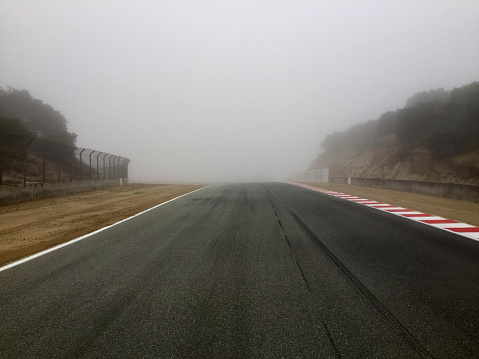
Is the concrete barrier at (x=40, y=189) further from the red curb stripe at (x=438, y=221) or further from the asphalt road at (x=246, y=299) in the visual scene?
the red curb stripe at (x=438, y=221)

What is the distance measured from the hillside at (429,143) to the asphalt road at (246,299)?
77.0ft

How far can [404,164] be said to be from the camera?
31.9 meters

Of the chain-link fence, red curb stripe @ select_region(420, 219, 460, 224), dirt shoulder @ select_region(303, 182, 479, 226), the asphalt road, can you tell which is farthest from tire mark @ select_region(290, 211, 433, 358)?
the chain-link fence

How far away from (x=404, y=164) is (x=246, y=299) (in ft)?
109

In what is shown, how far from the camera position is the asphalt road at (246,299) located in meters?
2.40

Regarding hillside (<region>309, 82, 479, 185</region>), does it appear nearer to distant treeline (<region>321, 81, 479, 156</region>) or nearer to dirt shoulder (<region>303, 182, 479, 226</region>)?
distant treeline (<region>321, 81, 479, 156</region>)

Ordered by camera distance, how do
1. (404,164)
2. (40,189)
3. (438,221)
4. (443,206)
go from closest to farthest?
(438,221) → (443,206) → (40,189) → (404,164)

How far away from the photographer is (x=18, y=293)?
3531mm

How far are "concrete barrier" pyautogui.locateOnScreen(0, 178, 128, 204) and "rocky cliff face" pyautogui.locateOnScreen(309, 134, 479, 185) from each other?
27002 millimetres

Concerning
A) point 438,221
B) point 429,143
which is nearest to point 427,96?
point 429,143

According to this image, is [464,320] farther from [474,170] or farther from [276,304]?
[474,170]

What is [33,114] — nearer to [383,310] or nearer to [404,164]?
[404,164]

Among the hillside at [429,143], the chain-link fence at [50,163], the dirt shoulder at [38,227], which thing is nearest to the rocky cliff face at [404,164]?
the hillside at [429,143]

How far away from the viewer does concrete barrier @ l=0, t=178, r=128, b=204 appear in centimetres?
1298
